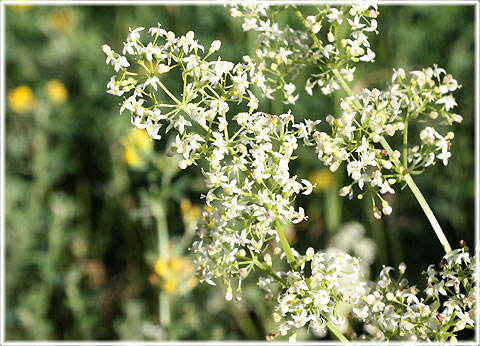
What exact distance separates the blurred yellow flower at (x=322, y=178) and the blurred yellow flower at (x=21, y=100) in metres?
2.14

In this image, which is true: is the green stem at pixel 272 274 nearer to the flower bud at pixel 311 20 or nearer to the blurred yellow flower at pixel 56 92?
the flower bud at pixel 311 20

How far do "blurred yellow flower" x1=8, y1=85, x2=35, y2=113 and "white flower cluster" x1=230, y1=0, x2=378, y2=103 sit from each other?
9.98 feet

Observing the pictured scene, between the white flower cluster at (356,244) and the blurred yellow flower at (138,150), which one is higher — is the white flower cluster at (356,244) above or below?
below

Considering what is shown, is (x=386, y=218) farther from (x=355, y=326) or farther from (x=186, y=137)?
(x=186, y=137)

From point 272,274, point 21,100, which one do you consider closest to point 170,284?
point 272,274

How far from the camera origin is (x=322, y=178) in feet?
13.1

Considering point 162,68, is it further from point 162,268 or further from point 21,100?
point 21,100

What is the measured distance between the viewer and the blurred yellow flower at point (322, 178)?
3.89m

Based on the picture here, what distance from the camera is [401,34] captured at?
14.3ft

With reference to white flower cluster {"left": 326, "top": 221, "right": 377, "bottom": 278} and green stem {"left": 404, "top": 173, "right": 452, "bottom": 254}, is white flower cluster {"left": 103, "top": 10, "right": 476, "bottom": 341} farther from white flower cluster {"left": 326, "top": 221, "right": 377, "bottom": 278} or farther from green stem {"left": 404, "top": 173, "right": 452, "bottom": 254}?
white flower cluster {"left": 326, "top": 221, "right": 377, "bottom": 278}

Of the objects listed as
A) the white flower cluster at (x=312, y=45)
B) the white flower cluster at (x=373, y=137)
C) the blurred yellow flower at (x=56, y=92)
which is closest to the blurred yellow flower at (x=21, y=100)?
the blurred yellow flower at (x=56, y=92)

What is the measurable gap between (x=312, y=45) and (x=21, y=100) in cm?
322

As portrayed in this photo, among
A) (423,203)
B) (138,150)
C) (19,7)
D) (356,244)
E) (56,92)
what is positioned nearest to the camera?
(423,203)

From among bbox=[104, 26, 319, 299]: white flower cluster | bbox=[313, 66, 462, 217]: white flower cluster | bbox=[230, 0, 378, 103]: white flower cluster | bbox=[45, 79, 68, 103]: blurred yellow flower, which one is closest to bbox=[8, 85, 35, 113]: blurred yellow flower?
bbox=[45, 79, 68, 103]: blurred yellow flower
